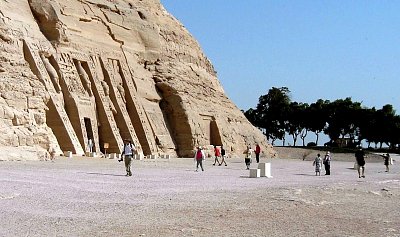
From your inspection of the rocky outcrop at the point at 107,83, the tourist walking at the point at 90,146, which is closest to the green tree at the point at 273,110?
the rocky outcrop at the point at 107,83

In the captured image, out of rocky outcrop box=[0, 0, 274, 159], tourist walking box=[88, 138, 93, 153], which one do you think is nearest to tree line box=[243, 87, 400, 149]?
rocky outcrop box=[0, 0, 274, 159]

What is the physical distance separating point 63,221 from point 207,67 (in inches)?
1729

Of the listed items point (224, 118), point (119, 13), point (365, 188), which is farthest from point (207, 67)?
point (365, 188)

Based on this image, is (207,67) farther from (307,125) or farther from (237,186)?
(307,125)

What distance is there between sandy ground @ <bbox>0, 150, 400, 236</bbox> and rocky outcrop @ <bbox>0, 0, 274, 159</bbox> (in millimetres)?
10424

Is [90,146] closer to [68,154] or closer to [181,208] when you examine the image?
[68,154]

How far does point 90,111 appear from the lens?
113ft

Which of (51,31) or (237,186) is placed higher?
(51,31)

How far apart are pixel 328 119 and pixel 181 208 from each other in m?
83.4

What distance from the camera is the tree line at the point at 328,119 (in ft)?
297

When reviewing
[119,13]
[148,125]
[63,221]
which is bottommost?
[63,221]

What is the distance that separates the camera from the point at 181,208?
12.9 m

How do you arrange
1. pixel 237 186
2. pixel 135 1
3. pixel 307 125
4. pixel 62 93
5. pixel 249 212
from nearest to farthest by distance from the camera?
1. pixel 249 212
2. pixel 237 186
3. pixel 62 93
4. pixel 135 1
5. pixel 307 125

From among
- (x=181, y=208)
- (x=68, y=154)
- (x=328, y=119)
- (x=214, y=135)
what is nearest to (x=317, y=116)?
(x=328, y=119)
